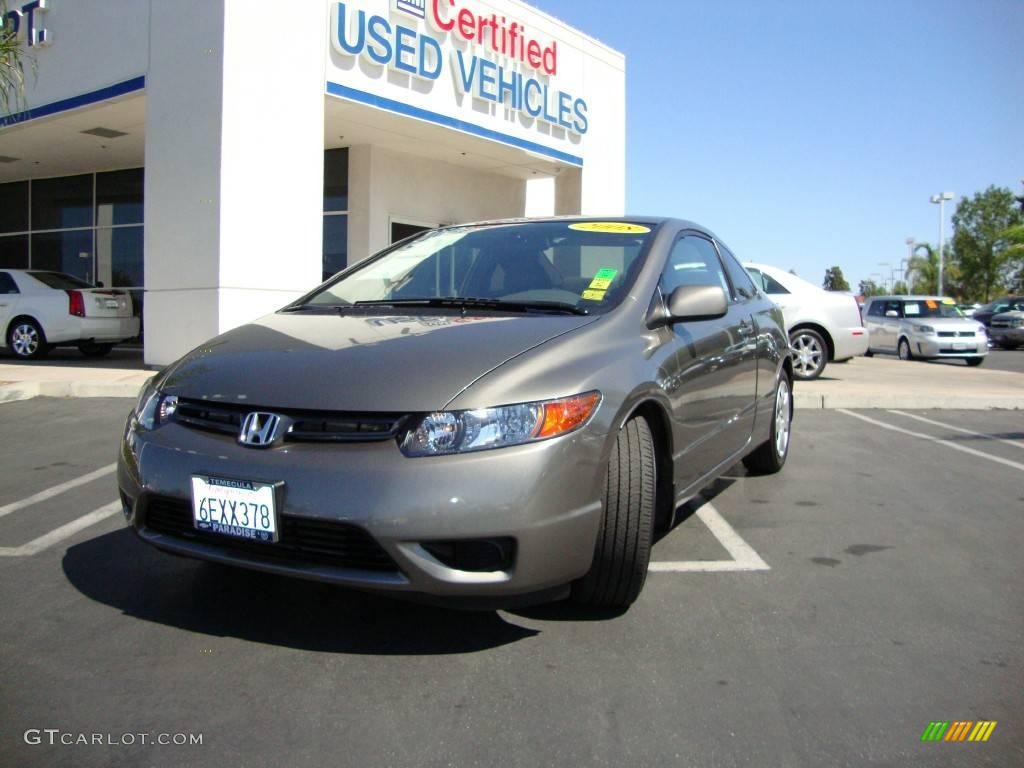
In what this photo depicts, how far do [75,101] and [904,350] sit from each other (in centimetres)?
1639

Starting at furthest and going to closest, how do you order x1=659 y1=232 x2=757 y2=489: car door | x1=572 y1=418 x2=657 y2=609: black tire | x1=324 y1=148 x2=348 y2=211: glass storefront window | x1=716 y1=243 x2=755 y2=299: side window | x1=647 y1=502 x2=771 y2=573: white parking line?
x1=324 y1=148 x2=348 y2=211: glass storefront window → x1=716 y1=243 x2=755 y2=299: side window → x1=647 y1=502 x2=771 y2=573: white parking line → x1=659 y1=232 x2=757 y2=489: car door → x1=572 y1=418 x2=657 y2=609: black tire

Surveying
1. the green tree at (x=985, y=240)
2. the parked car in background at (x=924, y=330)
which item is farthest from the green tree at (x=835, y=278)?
the parked car in background at (x=924, y=330)

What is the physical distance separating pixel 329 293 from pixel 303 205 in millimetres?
7022

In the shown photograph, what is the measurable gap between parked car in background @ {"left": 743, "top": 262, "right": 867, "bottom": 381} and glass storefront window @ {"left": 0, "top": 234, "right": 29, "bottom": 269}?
15775 mm

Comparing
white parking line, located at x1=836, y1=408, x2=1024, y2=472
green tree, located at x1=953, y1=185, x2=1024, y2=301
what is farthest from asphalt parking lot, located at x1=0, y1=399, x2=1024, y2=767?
green tree, located at x1=953, y1=185, x2=1024, y2=301

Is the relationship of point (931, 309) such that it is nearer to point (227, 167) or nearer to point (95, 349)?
point (227, 167)

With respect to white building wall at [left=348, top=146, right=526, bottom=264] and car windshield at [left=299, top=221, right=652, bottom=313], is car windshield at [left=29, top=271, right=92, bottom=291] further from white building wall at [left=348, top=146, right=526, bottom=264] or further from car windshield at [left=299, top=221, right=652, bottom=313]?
car windshield at [left=299, top=221, right=652, bottom=313]

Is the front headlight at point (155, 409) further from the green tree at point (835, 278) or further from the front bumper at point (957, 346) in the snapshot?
the green tree at point (835, 278)

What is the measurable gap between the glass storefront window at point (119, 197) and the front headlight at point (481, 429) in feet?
52.7

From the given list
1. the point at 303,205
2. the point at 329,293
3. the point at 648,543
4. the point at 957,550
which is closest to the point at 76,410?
the point at 303,205

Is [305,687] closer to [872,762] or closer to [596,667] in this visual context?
[596,667]

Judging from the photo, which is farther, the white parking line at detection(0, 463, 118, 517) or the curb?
the curb

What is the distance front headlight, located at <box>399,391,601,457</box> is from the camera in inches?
95.2

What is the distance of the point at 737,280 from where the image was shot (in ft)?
15.9
